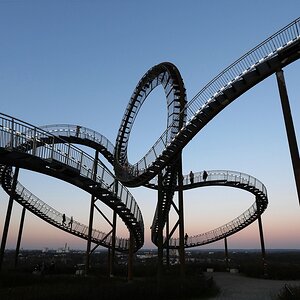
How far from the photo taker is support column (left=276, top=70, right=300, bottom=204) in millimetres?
10023

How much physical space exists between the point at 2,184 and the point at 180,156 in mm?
14583

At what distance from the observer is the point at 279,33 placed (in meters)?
11.6

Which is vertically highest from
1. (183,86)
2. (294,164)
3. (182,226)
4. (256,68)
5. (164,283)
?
(183,86)

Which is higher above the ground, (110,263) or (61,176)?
(61,176)

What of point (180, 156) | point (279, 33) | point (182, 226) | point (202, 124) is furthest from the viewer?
point (180, 156)

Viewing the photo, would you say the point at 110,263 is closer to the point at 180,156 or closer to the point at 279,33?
the point at 180,156

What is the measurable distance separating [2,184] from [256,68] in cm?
1998

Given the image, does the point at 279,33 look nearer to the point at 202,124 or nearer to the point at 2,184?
the point at 202,124

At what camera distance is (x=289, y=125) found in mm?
10820

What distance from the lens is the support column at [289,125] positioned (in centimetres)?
1002

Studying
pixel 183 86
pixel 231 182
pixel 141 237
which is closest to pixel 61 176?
pixel 183 86

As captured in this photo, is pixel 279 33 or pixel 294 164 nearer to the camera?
pixel 294 164

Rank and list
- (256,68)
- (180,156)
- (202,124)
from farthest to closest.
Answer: (180,156)
(202,124)
(256,68)

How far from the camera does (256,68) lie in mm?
12406
